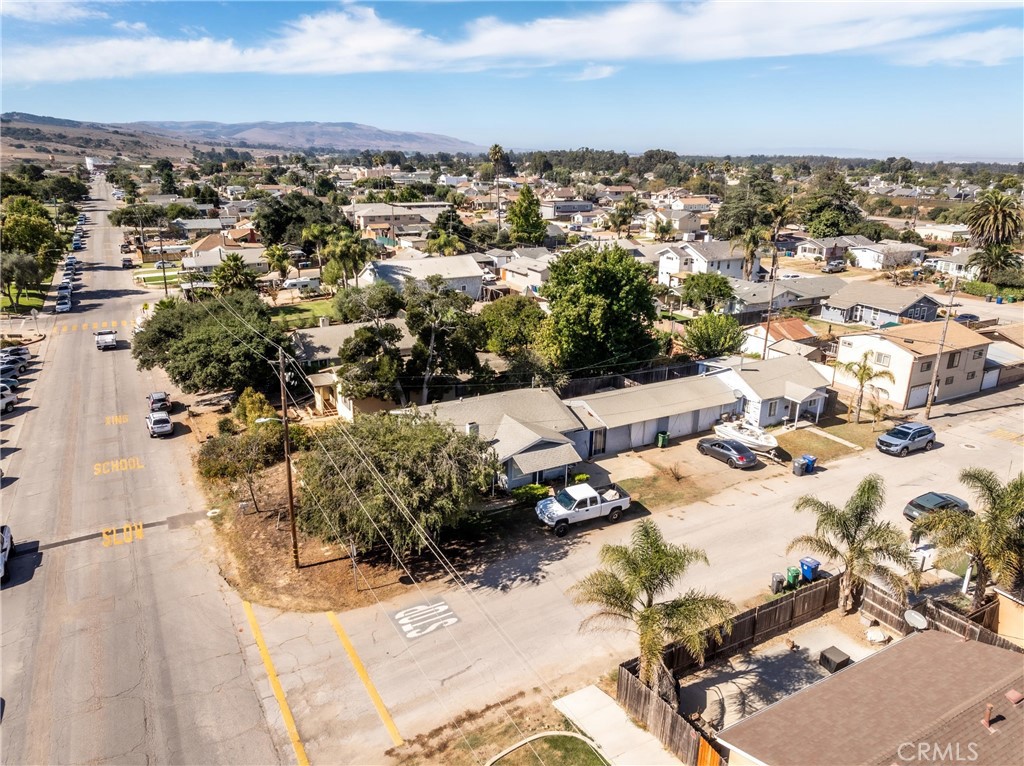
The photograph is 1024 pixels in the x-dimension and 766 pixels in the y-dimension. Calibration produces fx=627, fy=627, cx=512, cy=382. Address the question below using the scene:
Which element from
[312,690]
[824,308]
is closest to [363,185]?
[824,308]

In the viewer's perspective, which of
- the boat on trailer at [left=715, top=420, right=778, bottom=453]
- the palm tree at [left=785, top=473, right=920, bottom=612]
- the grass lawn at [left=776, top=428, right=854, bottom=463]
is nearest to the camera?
the palm tree at [left=785, top=473, right=920, bottom=612]

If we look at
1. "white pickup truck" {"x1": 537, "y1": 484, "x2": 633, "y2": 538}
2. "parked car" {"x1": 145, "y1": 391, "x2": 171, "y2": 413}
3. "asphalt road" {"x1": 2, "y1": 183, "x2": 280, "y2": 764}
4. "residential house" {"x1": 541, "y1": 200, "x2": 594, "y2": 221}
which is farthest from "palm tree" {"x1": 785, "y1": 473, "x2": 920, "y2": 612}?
"residential house" {"x1": 541, "y1": 200, "x2": 594, "y2": 221}

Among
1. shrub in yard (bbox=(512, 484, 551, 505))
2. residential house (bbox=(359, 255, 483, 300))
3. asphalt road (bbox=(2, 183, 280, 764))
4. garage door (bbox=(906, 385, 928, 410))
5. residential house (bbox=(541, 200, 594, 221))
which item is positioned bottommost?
asphalt road (bbox=(2, 183, 280, 764))

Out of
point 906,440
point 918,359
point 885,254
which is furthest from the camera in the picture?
point 885,254

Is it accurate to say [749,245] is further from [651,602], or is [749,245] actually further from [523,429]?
[651,602]

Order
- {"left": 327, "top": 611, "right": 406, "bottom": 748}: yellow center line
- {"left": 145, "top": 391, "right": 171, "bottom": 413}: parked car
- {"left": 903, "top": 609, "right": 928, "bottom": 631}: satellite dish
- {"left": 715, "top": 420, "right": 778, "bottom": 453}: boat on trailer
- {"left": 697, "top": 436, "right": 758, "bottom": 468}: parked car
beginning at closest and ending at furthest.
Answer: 1. {"left": 327, "top": 611, "right": 406, "bottom": 748}: yellow center line
2. {"left": 903, "top": 609, "right": 928, "bottom": 631}: satellite dish
3. {"left": 697, "top": 436, "right": 758, "bottom": 468}: parked car
4. {"left": 715, "top": 420, "right": 778, "bottom": 453}: boat on trailer
5. {"left": 145, "top": 391, "right": 171, "bottom": 413}: parked car

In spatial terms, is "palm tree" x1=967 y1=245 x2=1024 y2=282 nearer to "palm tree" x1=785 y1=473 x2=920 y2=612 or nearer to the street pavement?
the street pavement

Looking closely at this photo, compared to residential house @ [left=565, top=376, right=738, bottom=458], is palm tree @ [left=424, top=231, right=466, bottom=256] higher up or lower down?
higher up

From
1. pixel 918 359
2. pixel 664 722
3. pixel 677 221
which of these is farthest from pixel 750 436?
pixel 677 221
